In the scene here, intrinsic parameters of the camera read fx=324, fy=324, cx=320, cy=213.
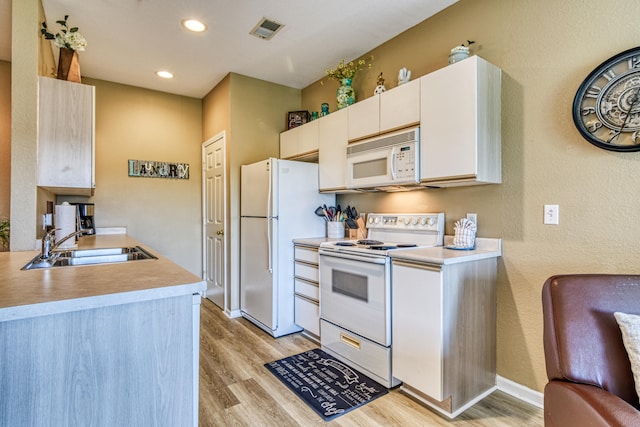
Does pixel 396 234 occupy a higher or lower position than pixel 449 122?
lower

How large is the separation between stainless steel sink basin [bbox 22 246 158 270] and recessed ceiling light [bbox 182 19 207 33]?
1.80 meters

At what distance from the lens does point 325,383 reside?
2.15 metres

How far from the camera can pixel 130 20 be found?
2.56 m

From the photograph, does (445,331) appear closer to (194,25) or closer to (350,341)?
(350,341)

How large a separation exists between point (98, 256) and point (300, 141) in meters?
2.03

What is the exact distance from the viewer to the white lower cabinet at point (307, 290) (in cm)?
278

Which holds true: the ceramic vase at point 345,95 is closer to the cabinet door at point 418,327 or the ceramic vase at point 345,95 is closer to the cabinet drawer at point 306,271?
the cabinet drawer at point 306,271

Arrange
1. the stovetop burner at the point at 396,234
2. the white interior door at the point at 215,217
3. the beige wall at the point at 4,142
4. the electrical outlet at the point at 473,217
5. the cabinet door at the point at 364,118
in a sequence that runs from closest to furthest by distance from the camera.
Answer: the electrical outlet at the point at 473,217, the stovetop burner at the point at 396,234, the cabinet door at the point at 364,118, the beige wall at the point at 4,142, the white interior door at the point at 215,217

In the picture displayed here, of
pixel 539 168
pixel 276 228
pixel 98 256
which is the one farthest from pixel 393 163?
pixel 98 256

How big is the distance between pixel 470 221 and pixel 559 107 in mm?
811

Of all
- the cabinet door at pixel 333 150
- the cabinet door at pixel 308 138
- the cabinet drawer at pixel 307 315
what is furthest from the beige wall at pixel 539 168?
the cabinet drawer at pixel 307 315

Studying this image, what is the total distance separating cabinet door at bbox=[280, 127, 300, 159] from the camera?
3431mm

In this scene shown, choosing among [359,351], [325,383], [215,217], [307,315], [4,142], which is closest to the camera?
[325,383]

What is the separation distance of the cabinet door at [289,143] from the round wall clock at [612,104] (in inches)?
92.3
